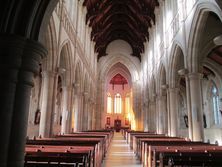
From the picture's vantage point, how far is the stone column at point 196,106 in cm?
1116

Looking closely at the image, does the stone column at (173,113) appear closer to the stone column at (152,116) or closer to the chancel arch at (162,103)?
the chancel arch at (162,103)

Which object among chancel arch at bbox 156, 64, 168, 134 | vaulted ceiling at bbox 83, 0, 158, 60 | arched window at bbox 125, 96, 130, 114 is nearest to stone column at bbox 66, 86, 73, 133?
chancel arch at bbox 156, 64, 168, 134

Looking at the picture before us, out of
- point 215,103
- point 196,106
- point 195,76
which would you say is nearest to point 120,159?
point 196,106

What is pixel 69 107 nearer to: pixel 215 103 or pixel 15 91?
pixel 15 91

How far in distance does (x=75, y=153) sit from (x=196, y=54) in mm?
9169

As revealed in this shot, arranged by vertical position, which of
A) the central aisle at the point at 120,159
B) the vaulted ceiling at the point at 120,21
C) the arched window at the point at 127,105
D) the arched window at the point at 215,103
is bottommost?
the central aisle at the point at 120,159

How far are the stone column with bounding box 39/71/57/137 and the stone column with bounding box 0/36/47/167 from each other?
824 centimetres

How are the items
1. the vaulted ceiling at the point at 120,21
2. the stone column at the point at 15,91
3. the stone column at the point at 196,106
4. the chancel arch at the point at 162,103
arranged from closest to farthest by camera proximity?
the stone column at the point at 15,91 < the stone column at the point at 196,106 < the chancel arch at the point at 162,103 < the vaulted ceiling at the point at 120,21

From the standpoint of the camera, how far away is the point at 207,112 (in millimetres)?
23641

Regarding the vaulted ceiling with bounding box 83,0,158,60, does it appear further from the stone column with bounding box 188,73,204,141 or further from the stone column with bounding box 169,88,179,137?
the stone column with bounding box 188,73,204,141

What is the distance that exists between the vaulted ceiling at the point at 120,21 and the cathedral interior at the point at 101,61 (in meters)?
0.11

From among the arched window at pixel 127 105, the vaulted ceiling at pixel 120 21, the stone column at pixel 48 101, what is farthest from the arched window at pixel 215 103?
the arched window at pixel 127 105

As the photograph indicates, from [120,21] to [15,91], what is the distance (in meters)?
26.8

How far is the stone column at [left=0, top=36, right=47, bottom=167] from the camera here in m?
3.25
